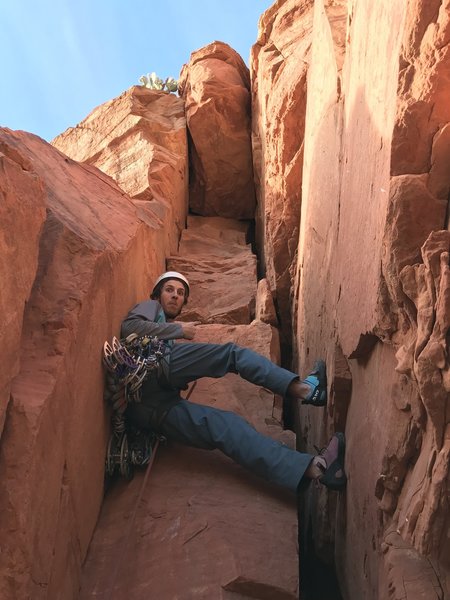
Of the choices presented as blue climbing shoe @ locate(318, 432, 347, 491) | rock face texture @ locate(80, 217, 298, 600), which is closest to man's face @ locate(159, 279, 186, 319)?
rock face texture @ locate(80, 217, 298, 600)

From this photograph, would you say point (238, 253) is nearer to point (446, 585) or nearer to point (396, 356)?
point (396, 356)

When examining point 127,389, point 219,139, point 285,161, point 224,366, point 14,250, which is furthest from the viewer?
point 219,139

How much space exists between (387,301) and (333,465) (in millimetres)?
1395

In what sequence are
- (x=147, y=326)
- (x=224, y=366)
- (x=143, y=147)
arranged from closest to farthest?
(x=224, y=366) → (x=147, y=326) → (x=143, y=147)

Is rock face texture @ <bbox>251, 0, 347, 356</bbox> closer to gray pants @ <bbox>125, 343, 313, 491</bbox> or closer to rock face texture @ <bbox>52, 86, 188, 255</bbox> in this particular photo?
rock face texture @ <bbox>52, 86, 188, 255</bbox>

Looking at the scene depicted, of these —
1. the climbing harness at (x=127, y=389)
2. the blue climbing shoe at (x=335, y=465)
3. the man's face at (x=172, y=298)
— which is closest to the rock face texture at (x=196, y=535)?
the climbing harness at (x=127, y=389)

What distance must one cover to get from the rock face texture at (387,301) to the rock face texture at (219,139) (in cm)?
480

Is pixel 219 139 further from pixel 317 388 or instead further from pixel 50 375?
pixel 50 375

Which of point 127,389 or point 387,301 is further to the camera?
point 127,389

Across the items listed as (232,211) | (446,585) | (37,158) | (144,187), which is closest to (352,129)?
(37,158)

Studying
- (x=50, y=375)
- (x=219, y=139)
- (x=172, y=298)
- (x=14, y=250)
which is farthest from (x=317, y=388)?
(x=219, y=139)

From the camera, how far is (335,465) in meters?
4.13

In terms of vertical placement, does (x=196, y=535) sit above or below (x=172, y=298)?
below

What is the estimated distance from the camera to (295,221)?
7.67 meters
